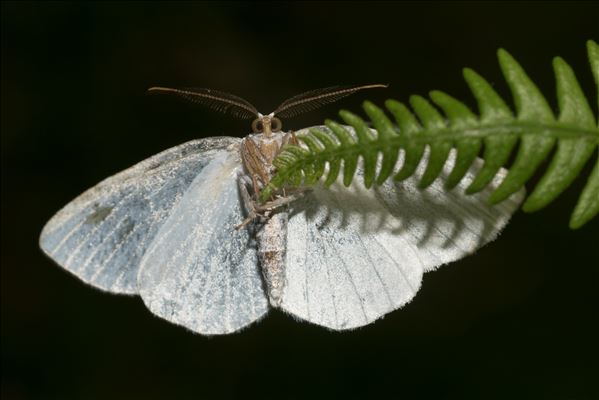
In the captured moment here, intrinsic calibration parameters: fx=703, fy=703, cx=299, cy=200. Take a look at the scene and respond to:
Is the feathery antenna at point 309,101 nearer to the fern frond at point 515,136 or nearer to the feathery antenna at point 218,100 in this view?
the feathery antenna at point 218,100

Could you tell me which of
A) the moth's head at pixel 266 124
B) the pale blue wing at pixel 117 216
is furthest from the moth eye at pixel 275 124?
the pale blue wing at pixel 117 216

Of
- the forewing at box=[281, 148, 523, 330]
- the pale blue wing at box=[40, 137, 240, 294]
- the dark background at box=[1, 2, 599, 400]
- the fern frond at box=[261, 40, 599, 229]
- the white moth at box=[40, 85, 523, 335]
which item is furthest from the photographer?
the dark background at box=[1, 2, 599, 400]

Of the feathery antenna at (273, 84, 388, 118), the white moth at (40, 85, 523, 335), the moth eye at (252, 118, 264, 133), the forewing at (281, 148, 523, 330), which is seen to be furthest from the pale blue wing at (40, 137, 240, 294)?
the forewing at (281, 148, 523, 330)

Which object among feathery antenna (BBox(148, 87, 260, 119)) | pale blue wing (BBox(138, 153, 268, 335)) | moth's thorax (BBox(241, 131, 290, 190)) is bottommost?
pale blue wing (BBox(138, 153, 268, 335))

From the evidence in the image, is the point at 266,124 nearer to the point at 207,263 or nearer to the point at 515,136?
the point at 207,263

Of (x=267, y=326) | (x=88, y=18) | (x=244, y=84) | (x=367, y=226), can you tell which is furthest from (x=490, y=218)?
(x=88, y=18)

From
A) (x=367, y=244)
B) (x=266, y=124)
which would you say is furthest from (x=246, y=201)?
(x=367, y=244)

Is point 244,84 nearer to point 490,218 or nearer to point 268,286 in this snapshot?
point 268,286

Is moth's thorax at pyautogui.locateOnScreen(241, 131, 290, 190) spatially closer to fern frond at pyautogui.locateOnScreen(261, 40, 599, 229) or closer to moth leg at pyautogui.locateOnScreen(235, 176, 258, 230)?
moth leg at pyautogui.locateOnScreen(235, 176, 258, 230)
